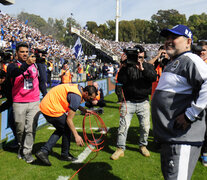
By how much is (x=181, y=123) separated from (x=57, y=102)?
2.43m

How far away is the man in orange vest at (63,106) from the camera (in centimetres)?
355

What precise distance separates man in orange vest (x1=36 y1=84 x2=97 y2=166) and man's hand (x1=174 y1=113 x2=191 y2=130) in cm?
177

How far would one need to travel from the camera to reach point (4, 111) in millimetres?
4750

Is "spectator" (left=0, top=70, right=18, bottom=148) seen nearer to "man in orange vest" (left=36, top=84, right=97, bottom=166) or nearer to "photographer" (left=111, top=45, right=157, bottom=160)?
"man in orange vest" (left=36, top=84, right=97, bottom=166)

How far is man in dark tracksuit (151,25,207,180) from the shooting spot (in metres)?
1.94

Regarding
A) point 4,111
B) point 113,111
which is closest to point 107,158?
point 4,111

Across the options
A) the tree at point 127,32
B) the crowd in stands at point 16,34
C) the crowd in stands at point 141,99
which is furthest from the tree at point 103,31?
the crowd in stands at point 141,99

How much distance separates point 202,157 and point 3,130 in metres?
4.37

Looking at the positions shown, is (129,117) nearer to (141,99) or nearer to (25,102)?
(141,99)

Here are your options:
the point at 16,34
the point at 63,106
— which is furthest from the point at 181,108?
the point at 16,34

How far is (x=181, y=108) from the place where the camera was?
2.05 metres

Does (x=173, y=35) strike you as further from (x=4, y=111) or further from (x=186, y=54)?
(x=4, y=111)

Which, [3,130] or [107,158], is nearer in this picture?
[107,158]

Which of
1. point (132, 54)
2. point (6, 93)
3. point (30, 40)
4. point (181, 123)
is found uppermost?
point (30, 40)
